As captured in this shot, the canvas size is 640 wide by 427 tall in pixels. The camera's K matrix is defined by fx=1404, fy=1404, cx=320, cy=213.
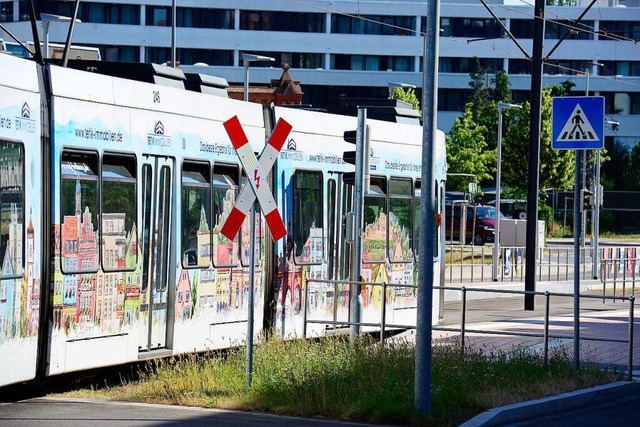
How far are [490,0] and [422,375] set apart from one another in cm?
7915

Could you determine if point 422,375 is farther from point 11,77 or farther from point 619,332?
point 619,332

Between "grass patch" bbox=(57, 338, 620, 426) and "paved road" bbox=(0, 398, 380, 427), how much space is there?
28cm

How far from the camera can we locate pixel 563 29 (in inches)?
3703

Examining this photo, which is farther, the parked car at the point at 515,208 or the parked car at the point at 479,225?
the parked car at the point at 515,208

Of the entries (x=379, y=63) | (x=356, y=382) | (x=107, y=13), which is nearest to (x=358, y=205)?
(x=356, y=382)

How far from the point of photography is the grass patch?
12.2 metres

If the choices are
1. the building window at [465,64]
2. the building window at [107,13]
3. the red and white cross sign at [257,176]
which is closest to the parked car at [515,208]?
the building window at [465,64]

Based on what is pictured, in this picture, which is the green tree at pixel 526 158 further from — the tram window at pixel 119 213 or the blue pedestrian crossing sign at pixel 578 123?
the tram window at pixel 119 213

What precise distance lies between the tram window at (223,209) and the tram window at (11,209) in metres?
4.18

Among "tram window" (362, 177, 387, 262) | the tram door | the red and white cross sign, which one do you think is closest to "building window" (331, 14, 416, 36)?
"tram window" (362, 177, 387, 262)

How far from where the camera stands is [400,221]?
70.5 feet

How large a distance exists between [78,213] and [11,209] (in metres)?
1.28

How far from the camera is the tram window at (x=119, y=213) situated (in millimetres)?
14156

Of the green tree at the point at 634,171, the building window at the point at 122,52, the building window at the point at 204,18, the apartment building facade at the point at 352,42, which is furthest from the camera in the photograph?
the building window at the point at 204,18
